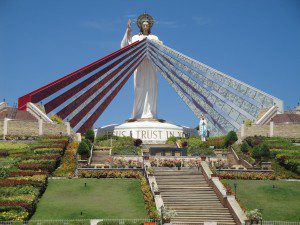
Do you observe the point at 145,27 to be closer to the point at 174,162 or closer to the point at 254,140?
the point at 254,140

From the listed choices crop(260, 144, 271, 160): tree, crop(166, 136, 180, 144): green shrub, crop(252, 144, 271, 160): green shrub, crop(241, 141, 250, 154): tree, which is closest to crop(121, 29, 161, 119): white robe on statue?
crop(166, 136, 180, 144): green shrub

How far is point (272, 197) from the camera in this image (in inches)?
1203

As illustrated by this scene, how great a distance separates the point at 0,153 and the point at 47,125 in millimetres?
8535

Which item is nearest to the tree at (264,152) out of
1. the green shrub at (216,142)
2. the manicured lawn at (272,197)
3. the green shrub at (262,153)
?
the green shrub at (262,153)

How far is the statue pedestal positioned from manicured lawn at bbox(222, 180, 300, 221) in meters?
20.5

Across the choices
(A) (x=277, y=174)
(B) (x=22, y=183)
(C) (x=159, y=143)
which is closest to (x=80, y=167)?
(B) (x=22, y=183)

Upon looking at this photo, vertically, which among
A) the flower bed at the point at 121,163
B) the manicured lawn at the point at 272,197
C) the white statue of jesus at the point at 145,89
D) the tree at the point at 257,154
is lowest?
the manicured lawn at the point at 272,197

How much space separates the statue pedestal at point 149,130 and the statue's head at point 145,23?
33.2 feet

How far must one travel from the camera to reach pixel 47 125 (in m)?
46.6

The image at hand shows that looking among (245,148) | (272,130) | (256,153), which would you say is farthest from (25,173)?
(272,130)

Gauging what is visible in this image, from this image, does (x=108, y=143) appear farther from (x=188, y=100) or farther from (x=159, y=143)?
(x=188, y=100)

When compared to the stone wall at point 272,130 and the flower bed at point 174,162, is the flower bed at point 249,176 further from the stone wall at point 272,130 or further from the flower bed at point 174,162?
the stone wall at point 272,130

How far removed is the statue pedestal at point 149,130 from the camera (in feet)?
178

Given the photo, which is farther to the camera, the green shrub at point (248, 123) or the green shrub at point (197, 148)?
the green shrub at point (248, 123)
